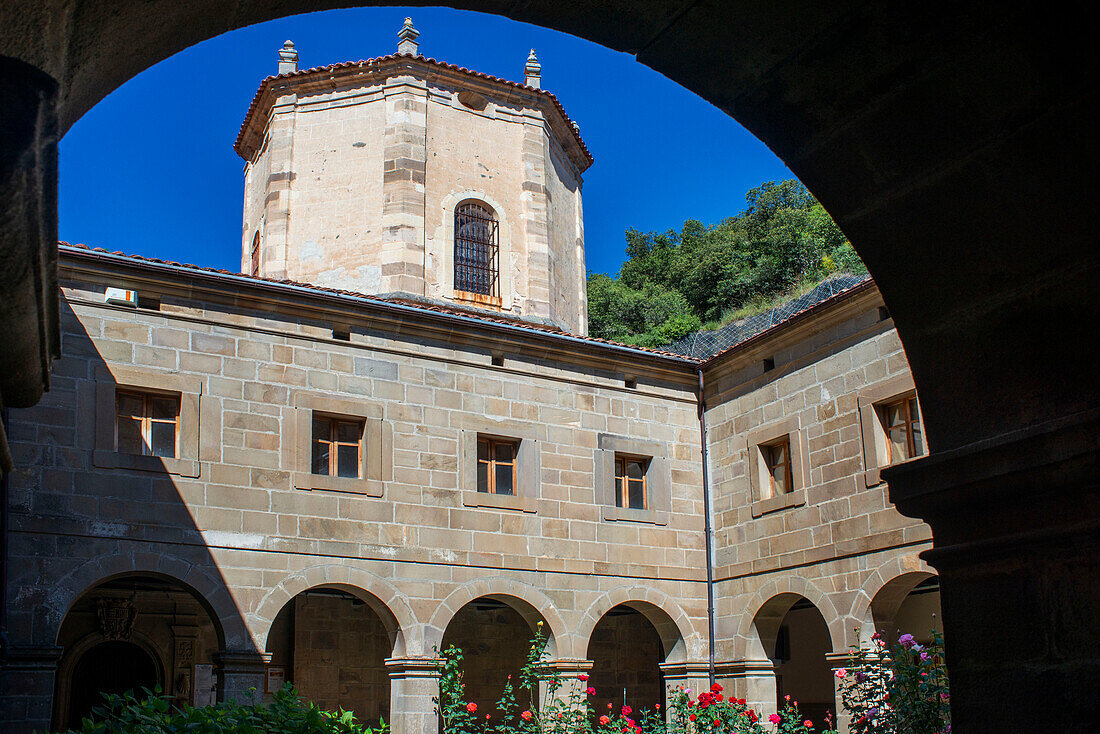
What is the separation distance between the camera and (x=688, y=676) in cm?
1420

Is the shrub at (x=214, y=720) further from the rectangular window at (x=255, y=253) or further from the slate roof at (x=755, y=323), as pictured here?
the slate roof at (x=755, y=323)

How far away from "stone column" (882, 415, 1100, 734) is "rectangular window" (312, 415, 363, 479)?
399 inches

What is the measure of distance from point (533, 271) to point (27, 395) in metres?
15.2

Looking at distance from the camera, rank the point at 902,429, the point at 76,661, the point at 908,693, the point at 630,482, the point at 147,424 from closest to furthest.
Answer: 1. the point at 908,693
2. the point at 147,424
3. the point at 902,429
4. the point at 76,661
5. the point at 630,482

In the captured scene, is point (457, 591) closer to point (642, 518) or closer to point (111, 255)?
point (642, 518)

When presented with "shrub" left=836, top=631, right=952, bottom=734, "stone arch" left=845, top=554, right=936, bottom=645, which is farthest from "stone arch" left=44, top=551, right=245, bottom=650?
"stone arch" left=845, top=554, right=936, bottom=645

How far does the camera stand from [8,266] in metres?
2.34

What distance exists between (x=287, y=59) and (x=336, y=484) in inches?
373

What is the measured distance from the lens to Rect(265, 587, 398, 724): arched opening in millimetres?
15102

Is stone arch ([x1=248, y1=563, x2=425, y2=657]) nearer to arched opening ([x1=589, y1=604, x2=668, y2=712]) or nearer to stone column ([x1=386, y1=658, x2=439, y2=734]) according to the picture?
stone column ([x1=386, y1=658, x2=439, y2=734])

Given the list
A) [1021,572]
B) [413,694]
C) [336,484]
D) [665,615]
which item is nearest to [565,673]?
[665,615]

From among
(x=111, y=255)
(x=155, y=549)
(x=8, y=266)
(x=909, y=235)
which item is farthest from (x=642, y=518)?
(x=8, y=266)

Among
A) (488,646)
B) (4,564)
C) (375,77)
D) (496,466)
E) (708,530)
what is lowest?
(488,646)

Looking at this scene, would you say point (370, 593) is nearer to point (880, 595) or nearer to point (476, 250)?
point (880, 595)
